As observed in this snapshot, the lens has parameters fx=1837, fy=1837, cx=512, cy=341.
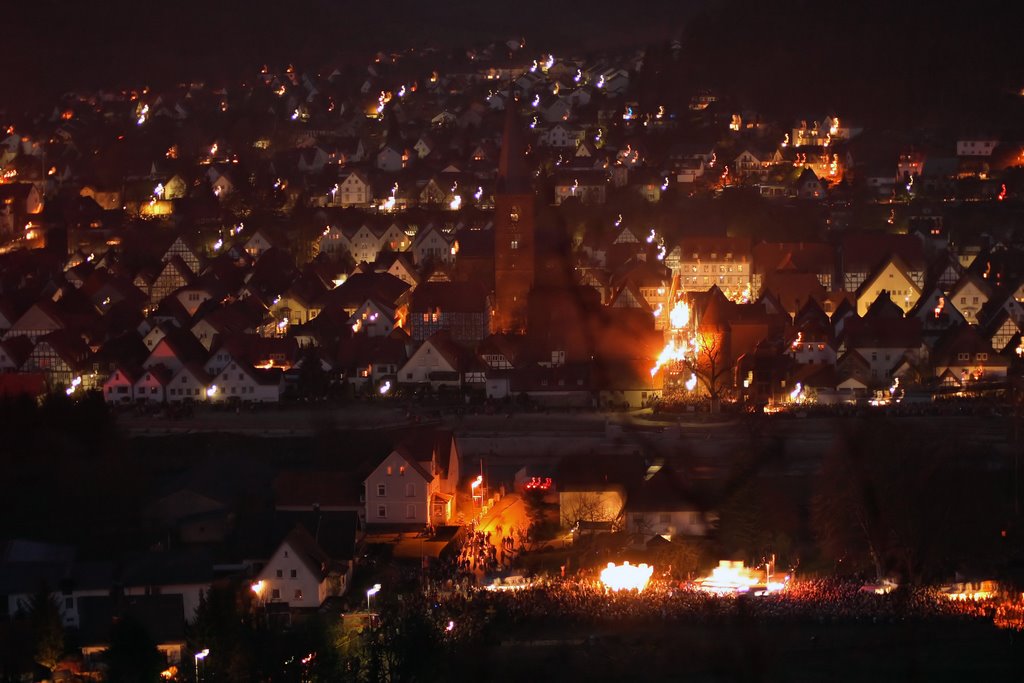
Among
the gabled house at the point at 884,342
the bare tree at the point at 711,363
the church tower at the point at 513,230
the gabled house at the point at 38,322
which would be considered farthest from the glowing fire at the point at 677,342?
the gabled house at the point at 38,322

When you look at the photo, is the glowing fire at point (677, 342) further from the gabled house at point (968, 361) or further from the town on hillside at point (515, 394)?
the gabled house at point (968, 361)

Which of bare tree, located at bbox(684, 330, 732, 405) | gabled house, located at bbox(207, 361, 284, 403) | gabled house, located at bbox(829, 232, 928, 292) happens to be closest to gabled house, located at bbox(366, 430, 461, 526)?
bare tree, located at bbox(684, 330, 732, 405)

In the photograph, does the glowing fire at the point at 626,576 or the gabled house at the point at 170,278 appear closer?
the glowing fire at the point at 626,576

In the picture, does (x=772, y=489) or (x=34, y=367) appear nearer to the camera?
(x=772, y=489)

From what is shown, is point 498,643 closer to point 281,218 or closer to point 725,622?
point 725,622

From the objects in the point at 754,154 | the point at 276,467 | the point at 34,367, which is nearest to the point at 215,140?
the point at 754,154

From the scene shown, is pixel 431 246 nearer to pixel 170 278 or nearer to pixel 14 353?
pixel 170 278
